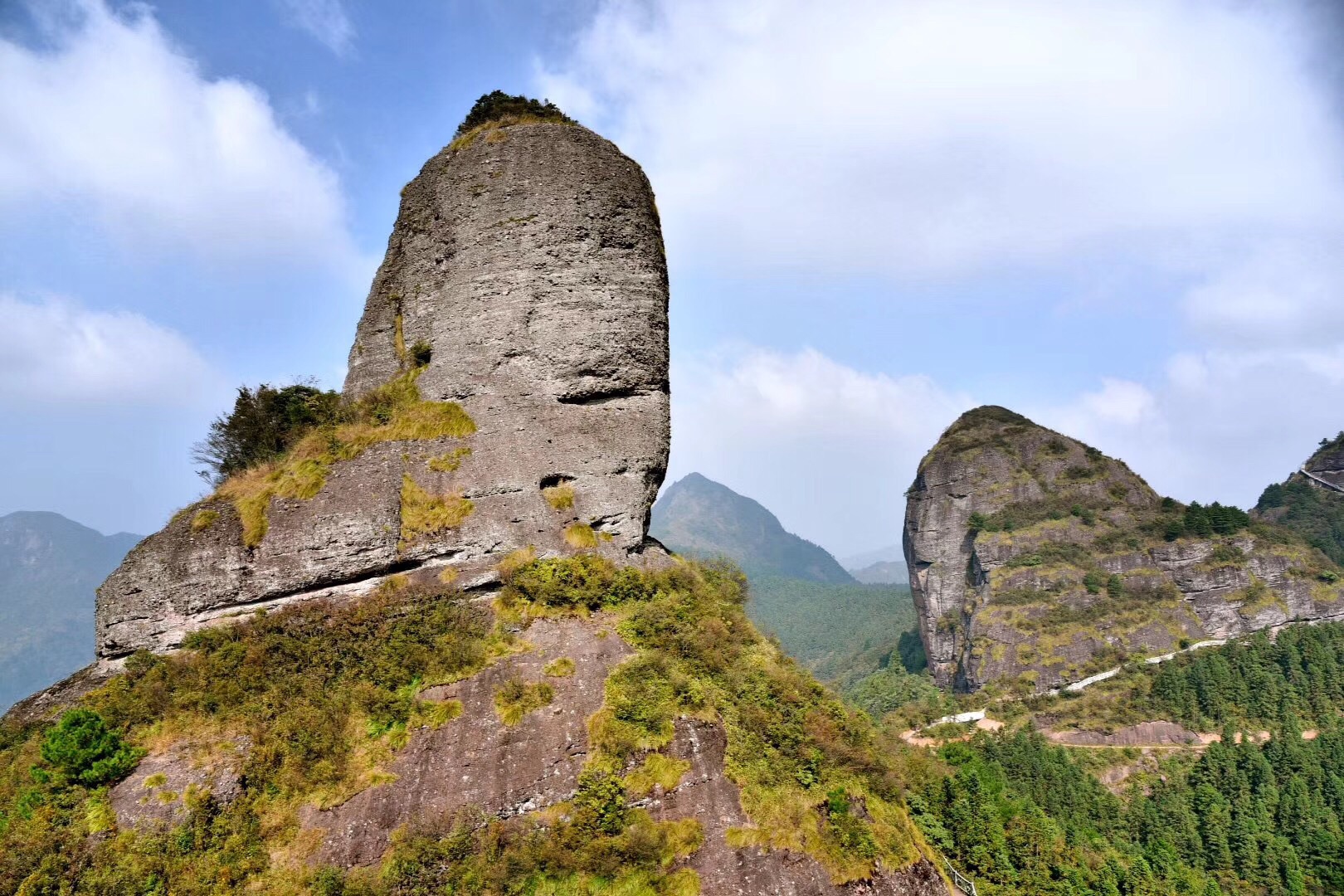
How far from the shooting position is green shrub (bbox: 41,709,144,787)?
995 centimetres

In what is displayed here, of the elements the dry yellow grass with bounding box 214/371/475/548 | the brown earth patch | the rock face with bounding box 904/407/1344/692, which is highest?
the dry yellow grass with bounding box 214/371/475/548

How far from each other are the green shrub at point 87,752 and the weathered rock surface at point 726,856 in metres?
8.53

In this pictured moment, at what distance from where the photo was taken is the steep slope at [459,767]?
945 cm

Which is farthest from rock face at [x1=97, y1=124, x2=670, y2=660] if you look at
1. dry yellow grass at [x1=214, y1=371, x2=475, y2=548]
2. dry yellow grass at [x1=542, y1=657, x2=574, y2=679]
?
dry yellow grass at [x1=542, y1=657, x2=574, y2=679]

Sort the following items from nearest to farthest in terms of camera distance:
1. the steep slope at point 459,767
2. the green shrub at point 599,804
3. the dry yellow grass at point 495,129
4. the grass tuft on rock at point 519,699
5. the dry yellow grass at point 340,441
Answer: the steep slope at point 459,767 < the green shrub at point 599,804 < the grass tuft on rock at point 519,699 < the dry yellow grass at point 340,441 < the dry yellow grass at point 495,129

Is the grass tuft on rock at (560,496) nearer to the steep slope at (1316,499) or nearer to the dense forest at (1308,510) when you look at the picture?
the dense forest at (1308,510)

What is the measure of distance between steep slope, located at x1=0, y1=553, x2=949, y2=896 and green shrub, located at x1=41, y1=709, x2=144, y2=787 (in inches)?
1.5

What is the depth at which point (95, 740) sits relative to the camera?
10.2 m

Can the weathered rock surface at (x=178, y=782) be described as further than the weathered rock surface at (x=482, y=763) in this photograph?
No

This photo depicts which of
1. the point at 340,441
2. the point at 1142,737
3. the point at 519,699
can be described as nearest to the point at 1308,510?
the point at 1142,737

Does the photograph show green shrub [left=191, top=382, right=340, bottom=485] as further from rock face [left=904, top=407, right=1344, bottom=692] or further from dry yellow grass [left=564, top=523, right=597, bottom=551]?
rock face [left=904, top=407, right=1344, bottom=692]

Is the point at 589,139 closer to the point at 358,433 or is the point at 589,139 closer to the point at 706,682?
the point at 358,433

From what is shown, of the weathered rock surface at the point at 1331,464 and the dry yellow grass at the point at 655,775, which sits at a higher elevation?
the weathered rock surface at the point at 1331,464

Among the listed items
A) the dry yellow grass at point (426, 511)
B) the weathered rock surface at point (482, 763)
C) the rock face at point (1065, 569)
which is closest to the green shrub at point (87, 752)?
the weathered rock surface at point (482, 763)
